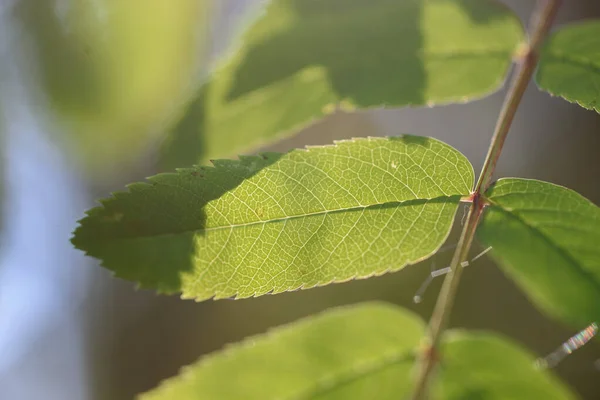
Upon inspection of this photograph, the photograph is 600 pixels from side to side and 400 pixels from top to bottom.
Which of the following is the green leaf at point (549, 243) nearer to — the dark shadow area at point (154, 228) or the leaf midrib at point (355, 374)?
the leaf midrib at point (355, 374)

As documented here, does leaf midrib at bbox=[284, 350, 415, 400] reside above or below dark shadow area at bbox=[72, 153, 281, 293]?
below

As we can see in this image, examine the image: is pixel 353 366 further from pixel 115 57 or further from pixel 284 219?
pixel 115 57

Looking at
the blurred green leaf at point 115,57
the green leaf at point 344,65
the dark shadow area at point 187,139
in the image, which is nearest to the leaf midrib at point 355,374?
the green leaf at point 344,65

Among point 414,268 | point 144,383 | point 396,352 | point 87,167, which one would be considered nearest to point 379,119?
point 414,268

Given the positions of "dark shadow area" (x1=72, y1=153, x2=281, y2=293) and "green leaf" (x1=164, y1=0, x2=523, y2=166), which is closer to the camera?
"dark shadow area" (x1=72, y1=153, x2=281, y2=293)

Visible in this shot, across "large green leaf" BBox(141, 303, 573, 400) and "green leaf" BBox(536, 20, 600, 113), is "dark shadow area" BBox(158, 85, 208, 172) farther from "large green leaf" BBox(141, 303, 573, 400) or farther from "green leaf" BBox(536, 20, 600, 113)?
"green leaf" BBox(536, 20, 600, 113)

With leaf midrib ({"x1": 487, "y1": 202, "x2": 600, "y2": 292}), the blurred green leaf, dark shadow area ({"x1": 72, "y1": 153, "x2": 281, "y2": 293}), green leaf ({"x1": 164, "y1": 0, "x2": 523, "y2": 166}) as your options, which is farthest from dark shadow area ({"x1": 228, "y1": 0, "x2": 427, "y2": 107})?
the blurred green leaf
